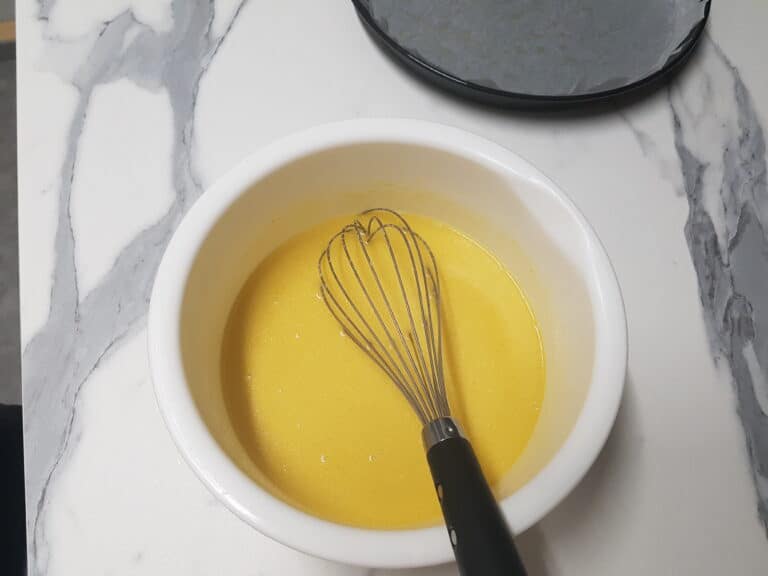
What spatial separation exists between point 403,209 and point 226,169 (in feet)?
0.46

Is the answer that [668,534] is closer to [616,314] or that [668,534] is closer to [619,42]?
[616,314]

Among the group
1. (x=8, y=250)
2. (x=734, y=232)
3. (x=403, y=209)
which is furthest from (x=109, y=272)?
(x=8, y=250)

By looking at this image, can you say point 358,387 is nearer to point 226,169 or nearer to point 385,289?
point 385,289

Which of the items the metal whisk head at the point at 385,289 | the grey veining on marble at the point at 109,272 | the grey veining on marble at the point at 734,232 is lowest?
the grey veining on marble at the point at 109,272

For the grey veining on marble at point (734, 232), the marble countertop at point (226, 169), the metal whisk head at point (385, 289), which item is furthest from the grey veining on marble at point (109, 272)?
the grey veining on marble at point (734, 232)

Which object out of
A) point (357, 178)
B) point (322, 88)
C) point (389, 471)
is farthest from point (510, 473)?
point (322, 88)

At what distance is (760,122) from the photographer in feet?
1.73

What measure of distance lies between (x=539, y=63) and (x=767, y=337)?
0.26 metres

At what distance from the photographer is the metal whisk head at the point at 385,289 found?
1.51ft

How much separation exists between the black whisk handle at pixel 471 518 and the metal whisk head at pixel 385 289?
12 centimetres

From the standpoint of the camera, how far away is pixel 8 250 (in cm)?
93

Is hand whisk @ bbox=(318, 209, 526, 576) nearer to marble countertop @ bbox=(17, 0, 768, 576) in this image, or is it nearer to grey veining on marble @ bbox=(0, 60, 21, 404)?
marble countertop @ bbox=(17, 0, 768, 576)

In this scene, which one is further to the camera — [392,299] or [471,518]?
[392,299]

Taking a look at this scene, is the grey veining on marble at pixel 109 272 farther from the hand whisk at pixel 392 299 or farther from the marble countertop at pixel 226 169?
the hand whisk at pixel 392 299
